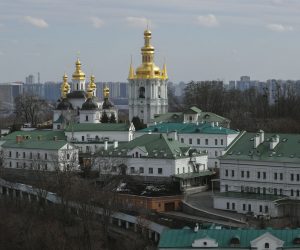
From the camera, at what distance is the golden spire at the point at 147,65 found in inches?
2783

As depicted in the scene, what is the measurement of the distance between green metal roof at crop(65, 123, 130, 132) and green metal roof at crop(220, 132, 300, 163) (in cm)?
1507

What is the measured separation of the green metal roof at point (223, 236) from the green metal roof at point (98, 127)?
27268 millimetres

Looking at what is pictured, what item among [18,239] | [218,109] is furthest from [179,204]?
[218,109]

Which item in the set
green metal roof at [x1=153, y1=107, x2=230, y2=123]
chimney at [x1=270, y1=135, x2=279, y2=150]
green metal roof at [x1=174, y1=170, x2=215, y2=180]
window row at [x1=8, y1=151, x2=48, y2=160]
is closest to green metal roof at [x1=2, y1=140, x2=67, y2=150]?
window row at [x1=8, y1=151, x2=48, y2=160]

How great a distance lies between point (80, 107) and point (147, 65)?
254 inches

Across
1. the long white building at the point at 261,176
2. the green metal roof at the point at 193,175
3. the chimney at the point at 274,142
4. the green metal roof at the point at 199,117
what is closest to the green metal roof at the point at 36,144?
the green metal roof at the point at 193,175

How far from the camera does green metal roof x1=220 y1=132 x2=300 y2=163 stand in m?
43.3

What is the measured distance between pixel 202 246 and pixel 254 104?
55.5m

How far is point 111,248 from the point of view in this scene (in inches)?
1511

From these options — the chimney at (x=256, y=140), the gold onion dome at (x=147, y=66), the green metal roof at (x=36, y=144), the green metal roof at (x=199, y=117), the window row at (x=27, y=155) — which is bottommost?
the window row at (x=27, y=155)

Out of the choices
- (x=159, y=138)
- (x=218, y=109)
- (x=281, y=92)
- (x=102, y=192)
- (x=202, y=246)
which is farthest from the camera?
(x=281, y=92)

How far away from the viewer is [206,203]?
4469 cm

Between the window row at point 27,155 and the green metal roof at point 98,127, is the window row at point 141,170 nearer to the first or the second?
the window row at point 27,155

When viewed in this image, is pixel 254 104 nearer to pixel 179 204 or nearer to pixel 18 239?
pixel 179 204
